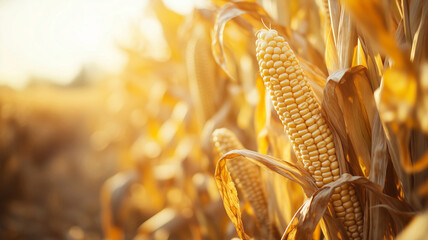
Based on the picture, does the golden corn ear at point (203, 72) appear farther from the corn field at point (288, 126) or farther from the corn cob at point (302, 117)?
the corn cob at point (302, 117)

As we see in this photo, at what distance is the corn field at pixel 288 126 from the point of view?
2.73ft

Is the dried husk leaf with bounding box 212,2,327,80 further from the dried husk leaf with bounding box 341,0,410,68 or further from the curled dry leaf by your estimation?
the dried husk leaf with bounding box 341,0,410,68

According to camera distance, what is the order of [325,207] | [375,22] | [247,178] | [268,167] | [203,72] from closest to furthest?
1. [375,22]
2. [325,207]
3. [268,167]
4. [247,178]
5. [203,72]

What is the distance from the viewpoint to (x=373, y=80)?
97 centimetres

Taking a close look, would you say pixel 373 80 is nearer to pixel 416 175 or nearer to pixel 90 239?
pixel 416 175

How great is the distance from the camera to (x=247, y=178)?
126cm

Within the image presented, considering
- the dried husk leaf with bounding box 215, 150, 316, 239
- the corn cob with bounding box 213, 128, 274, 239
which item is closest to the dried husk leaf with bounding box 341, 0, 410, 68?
the dried husk leaf with bounding box 215, 150, 316, 239

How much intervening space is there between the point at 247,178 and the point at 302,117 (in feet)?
1.41

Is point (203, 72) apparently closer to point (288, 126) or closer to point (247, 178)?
point (247, 178)

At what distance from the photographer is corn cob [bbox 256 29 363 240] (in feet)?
2.99

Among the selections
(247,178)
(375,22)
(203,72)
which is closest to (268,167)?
(247,178)

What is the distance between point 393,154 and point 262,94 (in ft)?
1.98

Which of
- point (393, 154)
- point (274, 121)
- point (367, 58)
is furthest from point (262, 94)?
point (393, 154)

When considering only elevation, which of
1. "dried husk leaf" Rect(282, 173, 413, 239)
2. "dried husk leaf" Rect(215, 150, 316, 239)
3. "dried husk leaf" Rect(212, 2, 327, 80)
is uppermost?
"dried husk leaf" Rect(212, 2, 327, 80)
